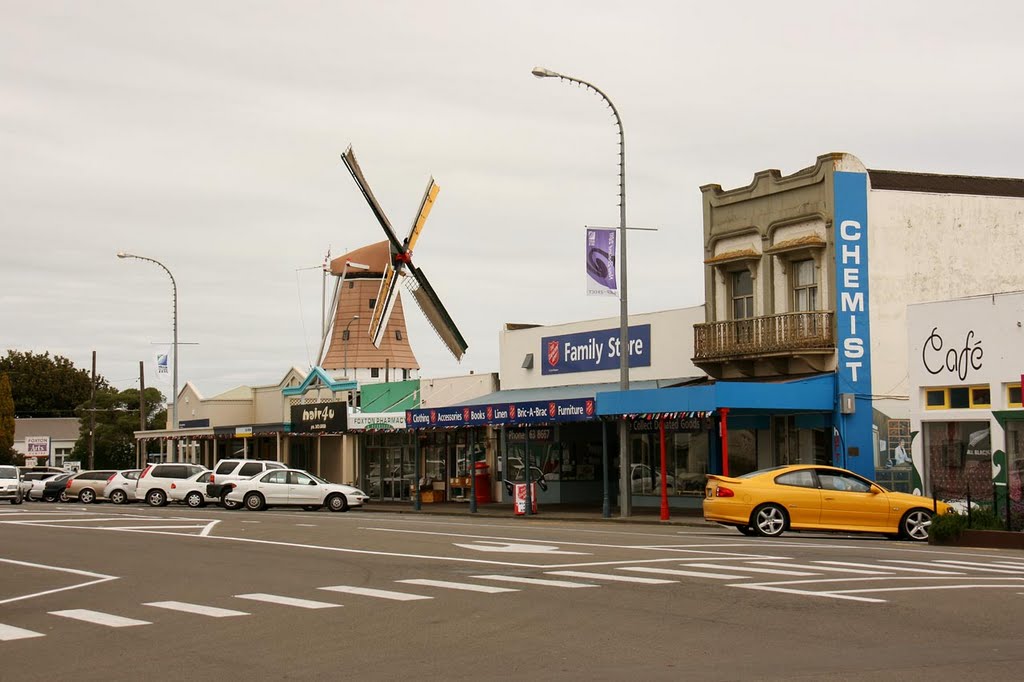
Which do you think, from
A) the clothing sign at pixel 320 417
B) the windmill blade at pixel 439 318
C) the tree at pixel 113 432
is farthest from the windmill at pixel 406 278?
the tree at pixel 113 432

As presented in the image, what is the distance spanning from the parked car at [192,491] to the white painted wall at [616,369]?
11828mm

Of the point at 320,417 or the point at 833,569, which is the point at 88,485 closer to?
the point at 320,417

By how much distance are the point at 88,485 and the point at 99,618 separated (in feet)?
137

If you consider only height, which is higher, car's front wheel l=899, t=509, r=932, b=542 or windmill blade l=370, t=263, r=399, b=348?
windmill blade l=370, t=263, r=399, b=348

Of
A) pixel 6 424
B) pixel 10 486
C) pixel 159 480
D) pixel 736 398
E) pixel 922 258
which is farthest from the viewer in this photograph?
pixel 6 424

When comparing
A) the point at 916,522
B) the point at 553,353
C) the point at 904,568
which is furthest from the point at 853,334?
the point at 904,568

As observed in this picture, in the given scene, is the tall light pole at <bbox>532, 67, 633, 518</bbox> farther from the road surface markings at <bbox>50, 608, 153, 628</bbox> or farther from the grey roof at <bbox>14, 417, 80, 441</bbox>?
the grey roof at <bbox>14, 417, 80, 441</bbox>

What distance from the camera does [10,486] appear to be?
50.4m

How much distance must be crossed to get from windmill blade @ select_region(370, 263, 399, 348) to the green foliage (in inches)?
1581

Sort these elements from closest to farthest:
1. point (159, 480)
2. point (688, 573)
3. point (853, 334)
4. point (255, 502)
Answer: point (688, 573) < point (853, 334) < point (255, 502) < point (159, 480)

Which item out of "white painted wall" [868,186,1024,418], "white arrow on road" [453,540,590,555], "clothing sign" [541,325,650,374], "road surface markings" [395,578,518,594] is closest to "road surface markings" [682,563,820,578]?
"white arrow on road" [453,540,590,555]

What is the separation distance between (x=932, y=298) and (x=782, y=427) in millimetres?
5160

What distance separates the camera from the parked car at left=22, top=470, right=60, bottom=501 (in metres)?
55.4

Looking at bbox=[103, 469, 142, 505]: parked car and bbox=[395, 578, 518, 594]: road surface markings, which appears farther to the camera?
bbox=[103, 469, 142, 505]: parked car
